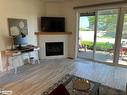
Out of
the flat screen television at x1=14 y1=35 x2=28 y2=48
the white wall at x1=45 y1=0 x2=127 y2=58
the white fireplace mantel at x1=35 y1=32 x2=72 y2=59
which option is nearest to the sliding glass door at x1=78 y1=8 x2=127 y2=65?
the white wall at x1=45 y1=0 x2=127 y2=58

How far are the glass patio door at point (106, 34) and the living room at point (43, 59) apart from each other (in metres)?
0.42

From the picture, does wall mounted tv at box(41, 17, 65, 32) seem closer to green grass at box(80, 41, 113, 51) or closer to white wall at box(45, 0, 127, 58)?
white wall at box(45, 0, 127, 58)

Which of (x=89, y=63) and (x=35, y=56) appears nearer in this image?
(x=89, y=63)

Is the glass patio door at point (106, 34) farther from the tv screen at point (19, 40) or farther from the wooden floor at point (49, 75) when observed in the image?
the tv screen at point (19, 40)

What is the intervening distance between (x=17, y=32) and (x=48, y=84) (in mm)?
2113

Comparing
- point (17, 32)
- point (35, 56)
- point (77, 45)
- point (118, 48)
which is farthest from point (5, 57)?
point (118, 48)

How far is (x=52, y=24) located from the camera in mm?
4883

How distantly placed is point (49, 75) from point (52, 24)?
7.50 feet

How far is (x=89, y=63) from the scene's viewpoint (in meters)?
4.45

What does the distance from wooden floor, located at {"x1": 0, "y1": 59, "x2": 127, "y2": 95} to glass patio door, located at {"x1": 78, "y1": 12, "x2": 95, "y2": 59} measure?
2.16ft

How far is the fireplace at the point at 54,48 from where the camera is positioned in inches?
196

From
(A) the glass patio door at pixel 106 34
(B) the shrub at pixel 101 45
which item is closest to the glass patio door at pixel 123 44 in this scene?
(A) the glass patio door at pixel 106 34

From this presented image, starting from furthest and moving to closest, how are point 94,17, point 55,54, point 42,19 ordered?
point 55,54
point 42,19
point 94,17

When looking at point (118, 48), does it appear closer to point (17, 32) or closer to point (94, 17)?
point (94, 17)
